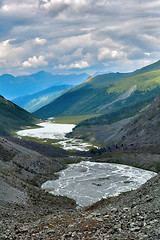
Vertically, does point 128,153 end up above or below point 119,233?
below

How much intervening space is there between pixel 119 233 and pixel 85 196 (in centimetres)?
6404

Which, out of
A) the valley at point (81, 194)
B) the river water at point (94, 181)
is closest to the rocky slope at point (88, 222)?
the valley at point (81, 194)

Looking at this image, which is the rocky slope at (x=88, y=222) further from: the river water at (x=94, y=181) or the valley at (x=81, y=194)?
the river water at (x=94, y=181)

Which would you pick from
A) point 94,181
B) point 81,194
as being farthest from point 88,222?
point 94,181

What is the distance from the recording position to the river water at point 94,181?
8994 centimetres

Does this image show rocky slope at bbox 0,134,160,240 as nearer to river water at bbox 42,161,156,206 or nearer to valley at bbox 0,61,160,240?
valley at bbox 0,61,160,240

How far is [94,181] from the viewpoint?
11019 centimetres

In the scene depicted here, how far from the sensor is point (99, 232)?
26.2m

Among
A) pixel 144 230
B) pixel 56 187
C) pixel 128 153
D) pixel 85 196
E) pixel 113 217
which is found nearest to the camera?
pixel 144 230

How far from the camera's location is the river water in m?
89.9

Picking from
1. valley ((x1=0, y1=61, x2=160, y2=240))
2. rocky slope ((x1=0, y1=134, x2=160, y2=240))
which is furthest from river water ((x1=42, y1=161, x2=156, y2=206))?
rocky slope ((x1=0, y1=134, x2=160, y2=240))

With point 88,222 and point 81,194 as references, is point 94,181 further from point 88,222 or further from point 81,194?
point 88,222

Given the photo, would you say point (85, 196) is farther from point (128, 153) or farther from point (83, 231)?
point (128, 153)

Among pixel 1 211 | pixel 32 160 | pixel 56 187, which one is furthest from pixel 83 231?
pixel 32 160
